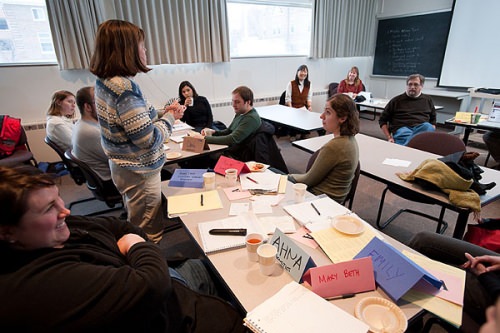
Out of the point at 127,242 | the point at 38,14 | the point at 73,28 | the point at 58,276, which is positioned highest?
the point at 38,14

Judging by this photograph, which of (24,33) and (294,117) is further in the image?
(294,117)

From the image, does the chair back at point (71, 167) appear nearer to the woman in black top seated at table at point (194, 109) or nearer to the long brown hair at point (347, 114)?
the woman in black top seated at table at point (194, 109)

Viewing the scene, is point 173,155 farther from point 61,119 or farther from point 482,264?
point 482,264

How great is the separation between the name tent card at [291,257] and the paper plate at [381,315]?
192mm

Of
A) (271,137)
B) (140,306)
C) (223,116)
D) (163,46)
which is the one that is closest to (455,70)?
(223,116)

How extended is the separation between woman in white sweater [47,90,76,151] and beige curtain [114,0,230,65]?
1578 millimetres

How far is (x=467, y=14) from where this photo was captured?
488cm

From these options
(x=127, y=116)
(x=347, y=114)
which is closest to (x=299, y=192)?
(x=347, y=114)

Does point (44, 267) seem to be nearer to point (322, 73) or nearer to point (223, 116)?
point (223, 116)

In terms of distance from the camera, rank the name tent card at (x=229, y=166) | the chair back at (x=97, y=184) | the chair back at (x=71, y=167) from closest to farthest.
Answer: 1. the name tent card at (x=229, y=166)
2. the chair back at (x=97, y=184)
3. the chair back at (x=71, y=167)

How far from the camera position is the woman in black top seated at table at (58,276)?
24.8 inches

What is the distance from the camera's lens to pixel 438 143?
2359mm

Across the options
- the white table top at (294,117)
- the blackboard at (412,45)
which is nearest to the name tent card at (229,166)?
the white table top at (294,117)

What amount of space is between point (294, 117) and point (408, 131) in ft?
4.56
